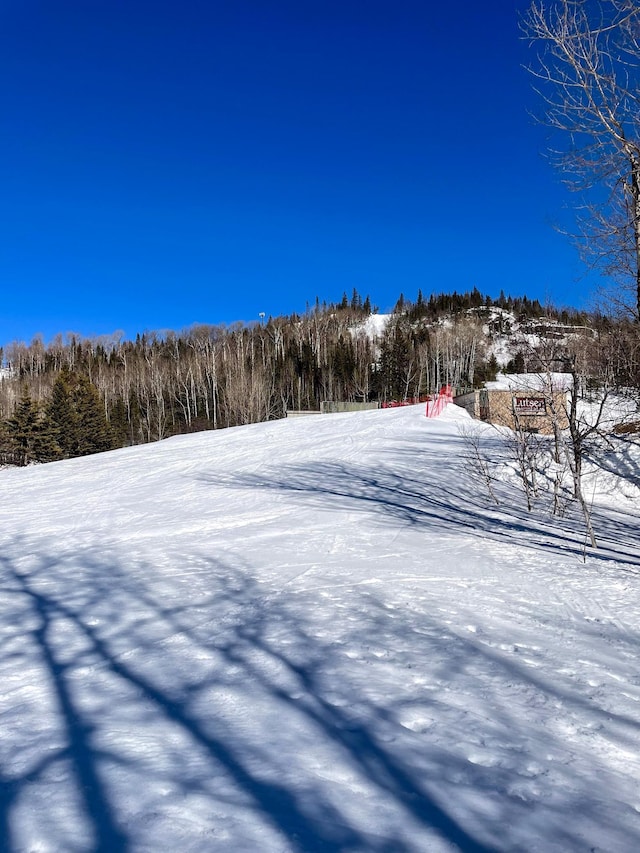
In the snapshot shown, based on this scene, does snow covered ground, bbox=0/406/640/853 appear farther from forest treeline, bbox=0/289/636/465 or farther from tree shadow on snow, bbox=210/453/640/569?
forest treeline, bbox=0/289/636/465

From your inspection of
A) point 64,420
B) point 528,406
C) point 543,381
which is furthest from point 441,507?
point 64,420

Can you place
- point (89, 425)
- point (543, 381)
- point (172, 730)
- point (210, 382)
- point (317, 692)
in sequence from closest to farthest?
point (172, 730)
point (317, 692)
point (543, 381)
point (89, 425)
point (210, 382)

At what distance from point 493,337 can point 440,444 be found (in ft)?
269

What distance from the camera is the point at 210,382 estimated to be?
58.7 meters

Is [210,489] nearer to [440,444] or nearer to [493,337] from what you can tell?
[440,444]

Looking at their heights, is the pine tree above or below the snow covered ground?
above

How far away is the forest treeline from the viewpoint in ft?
143

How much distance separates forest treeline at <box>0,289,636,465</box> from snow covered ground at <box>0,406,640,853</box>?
3517cm

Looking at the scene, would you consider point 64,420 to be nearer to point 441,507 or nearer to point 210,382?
point 210,382

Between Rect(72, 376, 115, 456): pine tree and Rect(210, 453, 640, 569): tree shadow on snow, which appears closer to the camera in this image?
Rect(210, 453, 640, 569): tree shadow on snow

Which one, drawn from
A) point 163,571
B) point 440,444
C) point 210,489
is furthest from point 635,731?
point 440,444

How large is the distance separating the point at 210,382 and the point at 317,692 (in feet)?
188

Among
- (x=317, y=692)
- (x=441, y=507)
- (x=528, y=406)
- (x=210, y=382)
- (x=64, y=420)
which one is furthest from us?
(x=210, y=382)

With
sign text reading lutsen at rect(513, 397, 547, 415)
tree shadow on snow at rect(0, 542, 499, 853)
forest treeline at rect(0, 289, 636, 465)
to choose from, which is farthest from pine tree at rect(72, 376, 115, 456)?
tree shadow on snow at rect(0, 542, 499, 853)
